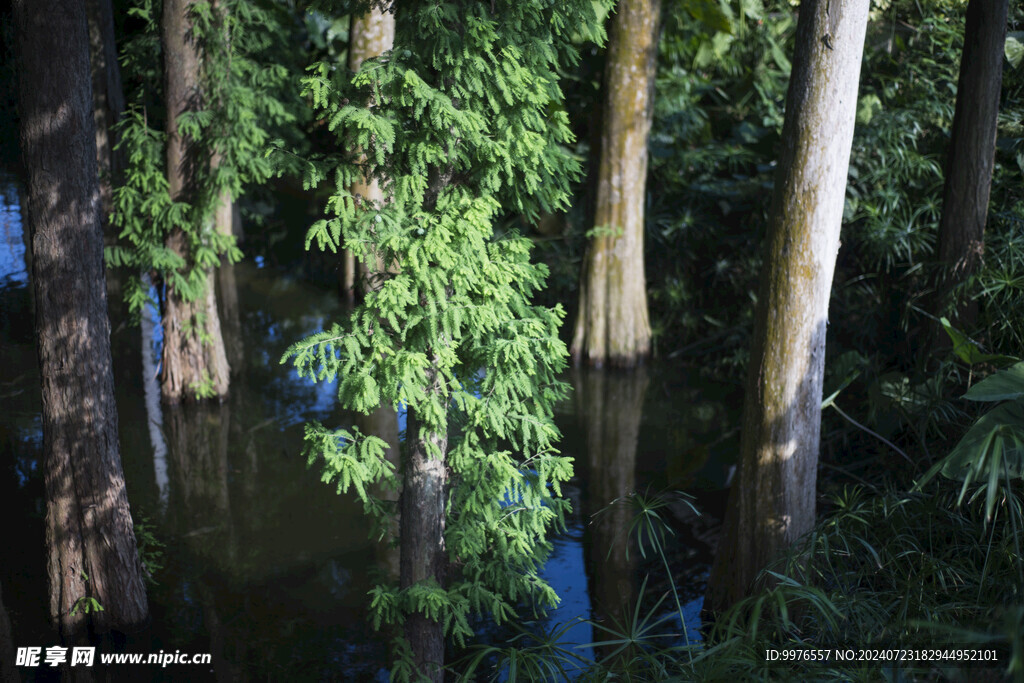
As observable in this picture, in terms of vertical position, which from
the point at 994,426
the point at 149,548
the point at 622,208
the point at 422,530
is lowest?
the point at 149,548

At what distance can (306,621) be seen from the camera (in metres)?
5.33

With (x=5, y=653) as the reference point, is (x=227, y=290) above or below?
above

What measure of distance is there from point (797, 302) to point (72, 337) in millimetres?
4485

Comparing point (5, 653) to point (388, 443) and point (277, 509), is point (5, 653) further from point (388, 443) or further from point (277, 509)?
point (388, 443)

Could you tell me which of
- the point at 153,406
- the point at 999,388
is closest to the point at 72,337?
the point at 153,406

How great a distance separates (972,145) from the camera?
6.33 m

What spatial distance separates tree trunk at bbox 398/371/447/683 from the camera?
178 inches

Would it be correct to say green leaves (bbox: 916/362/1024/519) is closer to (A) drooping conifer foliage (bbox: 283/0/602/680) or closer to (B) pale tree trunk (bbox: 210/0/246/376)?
(A) drooping conifer foliage (bbox: 283/0/602/680)

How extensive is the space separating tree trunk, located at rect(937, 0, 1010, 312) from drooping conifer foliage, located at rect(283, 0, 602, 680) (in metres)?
3.67

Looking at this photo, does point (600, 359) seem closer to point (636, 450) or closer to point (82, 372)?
point (636, 450)

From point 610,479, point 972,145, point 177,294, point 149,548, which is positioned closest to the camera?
point 149,548

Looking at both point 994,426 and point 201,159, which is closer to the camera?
point 994,426

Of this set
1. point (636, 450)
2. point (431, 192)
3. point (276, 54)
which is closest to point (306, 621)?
point (431, 192)

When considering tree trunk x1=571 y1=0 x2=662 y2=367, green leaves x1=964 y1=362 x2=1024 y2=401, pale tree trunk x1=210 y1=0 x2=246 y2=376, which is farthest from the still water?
green leaves x1=964 y1=362 x2=1024 y2=401
